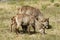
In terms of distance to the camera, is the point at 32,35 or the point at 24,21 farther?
the point at 32,35

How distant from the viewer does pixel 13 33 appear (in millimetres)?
14469

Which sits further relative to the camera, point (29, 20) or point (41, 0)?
point (41, 0)

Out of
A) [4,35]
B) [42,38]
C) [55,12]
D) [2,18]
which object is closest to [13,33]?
[4,35]

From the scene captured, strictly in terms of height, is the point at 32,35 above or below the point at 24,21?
below

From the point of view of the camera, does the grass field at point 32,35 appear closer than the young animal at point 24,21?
Yes

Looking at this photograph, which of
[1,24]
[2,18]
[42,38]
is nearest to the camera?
[42,38]

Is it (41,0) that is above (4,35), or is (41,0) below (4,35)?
above

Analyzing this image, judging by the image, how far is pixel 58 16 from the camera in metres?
19.5

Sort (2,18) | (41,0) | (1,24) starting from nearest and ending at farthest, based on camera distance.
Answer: (1,24)
(2,18)
(41,0)

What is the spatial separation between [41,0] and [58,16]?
9.25 m

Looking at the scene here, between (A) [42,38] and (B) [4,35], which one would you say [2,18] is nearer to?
(B) [4,35]

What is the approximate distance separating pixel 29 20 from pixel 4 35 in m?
1.42

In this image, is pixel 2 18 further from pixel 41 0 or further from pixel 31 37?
pixel 41 0

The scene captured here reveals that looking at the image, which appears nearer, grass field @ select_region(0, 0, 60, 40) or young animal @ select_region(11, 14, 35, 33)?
grass field @ select_region(0, 0, 60, 40)
